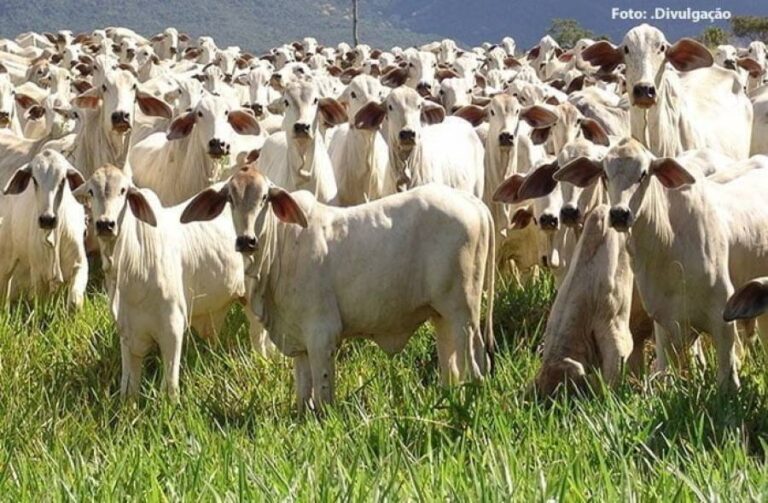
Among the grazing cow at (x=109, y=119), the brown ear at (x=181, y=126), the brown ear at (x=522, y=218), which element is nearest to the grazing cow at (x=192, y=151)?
the brown ear at (x=181, y=126)

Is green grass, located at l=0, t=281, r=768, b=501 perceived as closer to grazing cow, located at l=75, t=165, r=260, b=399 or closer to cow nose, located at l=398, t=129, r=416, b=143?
grazing cow, located at l=75, t=165, r=260, b=399

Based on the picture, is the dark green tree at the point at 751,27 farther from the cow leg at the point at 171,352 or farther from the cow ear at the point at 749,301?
the cow ear at the point at 749,301

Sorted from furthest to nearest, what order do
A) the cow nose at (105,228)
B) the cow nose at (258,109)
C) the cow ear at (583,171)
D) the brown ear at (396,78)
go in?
the cow nose at (258,109), the brown ear at (396,78), the cow nose at (105,228), the cow ear at (583,171)

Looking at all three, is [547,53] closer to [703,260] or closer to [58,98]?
[58,98]

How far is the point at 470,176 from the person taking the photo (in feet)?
34.7

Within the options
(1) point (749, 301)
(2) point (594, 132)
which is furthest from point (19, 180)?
(1) point (749, 301)

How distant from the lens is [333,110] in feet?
33.6

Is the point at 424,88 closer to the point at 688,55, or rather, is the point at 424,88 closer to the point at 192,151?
the point at 192,151

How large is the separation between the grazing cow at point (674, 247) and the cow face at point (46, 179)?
3615 mm

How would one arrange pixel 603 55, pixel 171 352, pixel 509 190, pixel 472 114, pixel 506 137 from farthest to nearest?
pixel 472 114 → pixel 506 137 → pixel 603 55 → pixel 509 190 → pixel 171 352

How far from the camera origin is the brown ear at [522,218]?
959 centimetres

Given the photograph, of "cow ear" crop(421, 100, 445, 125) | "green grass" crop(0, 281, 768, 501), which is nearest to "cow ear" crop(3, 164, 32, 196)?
"green grass" crop(0, 281, 768, 501)

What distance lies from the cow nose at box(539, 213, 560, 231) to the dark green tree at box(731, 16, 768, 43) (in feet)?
124

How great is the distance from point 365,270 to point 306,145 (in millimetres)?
2744
